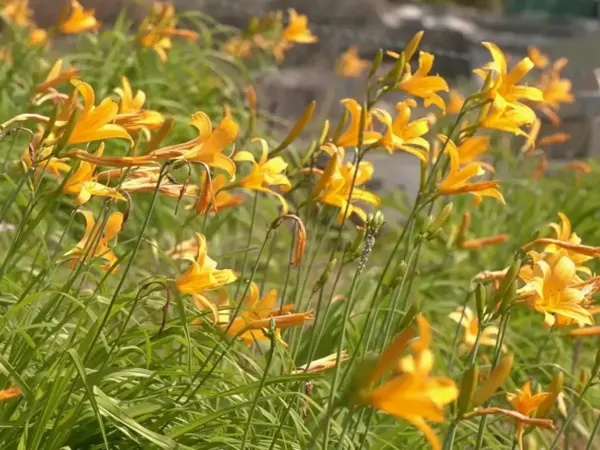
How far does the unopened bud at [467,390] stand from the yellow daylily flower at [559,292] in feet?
1.08

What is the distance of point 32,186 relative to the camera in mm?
1567

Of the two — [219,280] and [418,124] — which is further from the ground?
[418,124]

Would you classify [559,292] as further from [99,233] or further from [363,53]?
[363,53]

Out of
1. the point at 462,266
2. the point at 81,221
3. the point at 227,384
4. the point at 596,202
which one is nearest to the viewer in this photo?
the point at 227,384

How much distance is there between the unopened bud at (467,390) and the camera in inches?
44.1

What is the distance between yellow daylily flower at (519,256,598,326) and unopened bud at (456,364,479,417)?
0.33 meters

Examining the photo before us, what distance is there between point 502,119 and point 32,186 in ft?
2.56

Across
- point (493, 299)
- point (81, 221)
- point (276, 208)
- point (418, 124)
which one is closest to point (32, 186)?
point (418, 124)

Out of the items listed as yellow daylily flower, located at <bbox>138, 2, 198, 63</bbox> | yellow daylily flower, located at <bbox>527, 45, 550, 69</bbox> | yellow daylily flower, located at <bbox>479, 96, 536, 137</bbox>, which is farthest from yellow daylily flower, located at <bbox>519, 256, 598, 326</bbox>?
yellow daylily flower, located at <bbox>527, 45, 550, 69</bbox>

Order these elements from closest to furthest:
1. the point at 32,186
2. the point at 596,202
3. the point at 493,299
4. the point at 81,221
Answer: the point at 493,299, the point at 32,186, the point at 81,221, the point at 596,202

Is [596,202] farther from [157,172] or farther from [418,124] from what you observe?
[157,172]

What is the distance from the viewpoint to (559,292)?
4.78ft

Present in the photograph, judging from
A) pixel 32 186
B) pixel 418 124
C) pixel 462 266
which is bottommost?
pixel 462 266

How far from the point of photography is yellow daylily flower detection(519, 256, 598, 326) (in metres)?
1.44
